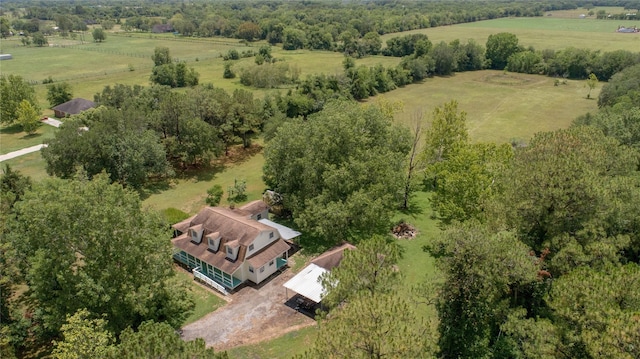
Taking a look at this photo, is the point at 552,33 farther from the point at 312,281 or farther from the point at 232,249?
the point at 232,249

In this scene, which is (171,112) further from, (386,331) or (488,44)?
(488,44)

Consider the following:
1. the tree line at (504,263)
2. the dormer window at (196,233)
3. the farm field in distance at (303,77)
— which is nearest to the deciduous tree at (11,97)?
the farm field in distance at (303,77)

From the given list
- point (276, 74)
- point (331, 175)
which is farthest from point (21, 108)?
point (331, 175)

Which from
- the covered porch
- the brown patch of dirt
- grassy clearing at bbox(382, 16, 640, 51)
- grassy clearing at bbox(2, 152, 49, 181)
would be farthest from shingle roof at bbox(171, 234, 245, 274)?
→ grassy clearing at bbox(382, 16, 640, 51)

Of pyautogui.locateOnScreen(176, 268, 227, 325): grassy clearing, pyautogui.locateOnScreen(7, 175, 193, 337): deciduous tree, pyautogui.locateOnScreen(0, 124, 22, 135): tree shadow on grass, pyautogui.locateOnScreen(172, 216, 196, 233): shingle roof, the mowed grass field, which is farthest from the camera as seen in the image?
the mowed grass field

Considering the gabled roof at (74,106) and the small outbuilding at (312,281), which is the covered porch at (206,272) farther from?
the gabled roof at (74,106)

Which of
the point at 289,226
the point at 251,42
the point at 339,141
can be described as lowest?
the point at 289,226

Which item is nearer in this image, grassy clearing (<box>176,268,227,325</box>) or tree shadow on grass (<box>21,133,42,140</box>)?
Answer: grassy clearing (<box>176,268,227,325</box>)

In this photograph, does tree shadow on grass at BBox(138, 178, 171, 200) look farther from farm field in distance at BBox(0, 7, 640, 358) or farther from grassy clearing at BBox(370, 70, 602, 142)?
grassy clearing at BBox(370, 70, 602, 142)
